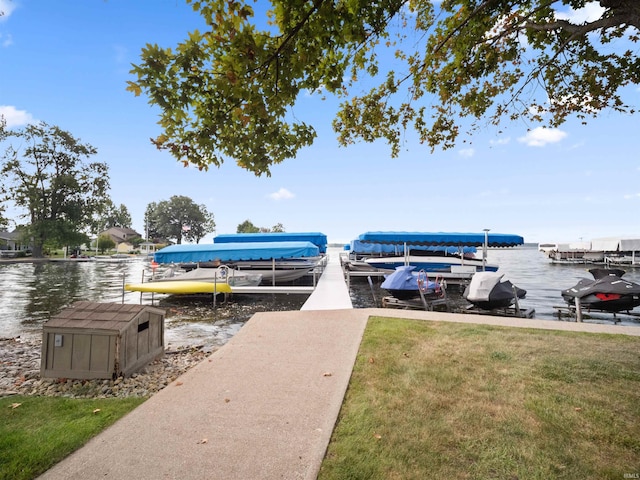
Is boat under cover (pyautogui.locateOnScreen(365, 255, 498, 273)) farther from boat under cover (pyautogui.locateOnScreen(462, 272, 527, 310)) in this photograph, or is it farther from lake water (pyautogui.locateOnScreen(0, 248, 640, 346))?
boat under cover (pyautogui.locateOnScreen(462, 272, 527, 310))

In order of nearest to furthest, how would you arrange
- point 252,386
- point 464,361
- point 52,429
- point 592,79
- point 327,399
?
point 52,429
point 327,399
point 252,386
point 464,361
point 592,79

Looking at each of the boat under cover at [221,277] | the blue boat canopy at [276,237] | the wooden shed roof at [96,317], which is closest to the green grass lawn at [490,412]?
the wooden shed roof at [96,317]

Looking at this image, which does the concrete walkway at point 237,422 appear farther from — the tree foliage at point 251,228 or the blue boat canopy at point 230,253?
the tree foliage at point 251,228

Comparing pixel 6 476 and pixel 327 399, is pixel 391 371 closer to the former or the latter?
pixel 327 399

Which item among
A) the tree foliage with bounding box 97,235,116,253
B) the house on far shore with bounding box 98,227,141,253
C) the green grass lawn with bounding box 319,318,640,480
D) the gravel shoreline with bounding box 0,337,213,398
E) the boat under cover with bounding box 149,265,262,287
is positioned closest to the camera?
the green grass lawn with bounding box 319,318,640,480

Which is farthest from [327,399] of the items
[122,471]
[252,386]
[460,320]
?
[460,320]

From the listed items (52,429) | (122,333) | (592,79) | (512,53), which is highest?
(512,53)

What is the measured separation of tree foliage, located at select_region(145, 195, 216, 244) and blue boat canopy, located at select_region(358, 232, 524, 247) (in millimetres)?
98374

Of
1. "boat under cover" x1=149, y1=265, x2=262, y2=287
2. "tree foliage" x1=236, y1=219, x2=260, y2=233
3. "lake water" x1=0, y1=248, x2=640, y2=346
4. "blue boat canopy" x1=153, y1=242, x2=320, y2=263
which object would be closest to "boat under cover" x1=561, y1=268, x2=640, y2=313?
"lake water" x1=0, y1=248, x2=640, y2=346

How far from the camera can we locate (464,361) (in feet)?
21.4

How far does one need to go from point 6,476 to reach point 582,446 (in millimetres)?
5862

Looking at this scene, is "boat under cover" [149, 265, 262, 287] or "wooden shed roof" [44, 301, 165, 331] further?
"boat under cover" [149, 265, 262, 287]

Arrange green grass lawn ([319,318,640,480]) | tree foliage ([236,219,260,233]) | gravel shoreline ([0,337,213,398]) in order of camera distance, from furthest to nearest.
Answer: tree foliage ([236,219,260,233])
gravel shoreline ([0,337,213,398])
green grass lawn ([319,318,640,480])

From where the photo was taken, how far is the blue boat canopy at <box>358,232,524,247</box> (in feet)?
71.2
